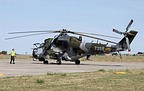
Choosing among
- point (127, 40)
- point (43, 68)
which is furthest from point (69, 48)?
point (43, 68)

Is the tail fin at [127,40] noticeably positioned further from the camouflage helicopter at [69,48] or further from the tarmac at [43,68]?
the tarmac at [43,68]

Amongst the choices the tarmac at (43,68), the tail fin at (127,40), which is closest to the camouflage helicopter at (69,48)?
the tail fin at (127,40)

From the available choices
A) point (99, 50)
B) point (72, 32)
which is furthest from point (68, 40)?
point (99, 50)

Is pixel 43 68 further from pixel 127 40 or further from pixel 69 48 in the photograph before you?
pixel 127 40

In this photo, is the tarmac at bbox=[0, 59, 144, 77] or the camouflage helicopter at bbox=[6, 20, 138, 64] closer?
the tarmac at bbox=[0, 59, 144, 77]

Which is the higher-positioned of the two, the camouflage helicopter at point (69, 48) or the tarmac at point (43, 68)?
the camouflage helicopter at point (69, 48)

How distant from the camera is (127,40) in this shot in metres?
41.4

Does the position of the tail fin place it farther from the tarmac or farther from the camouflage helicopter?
the tarmac

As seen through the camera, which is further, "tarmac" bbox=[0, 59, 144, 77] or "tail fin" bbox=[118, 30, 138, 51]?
"tail fin" bbox=[118, 30, 138, 51]

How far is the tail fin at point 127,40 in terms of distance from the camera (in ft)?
135

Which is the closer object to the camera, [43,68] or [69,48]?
[43,68]

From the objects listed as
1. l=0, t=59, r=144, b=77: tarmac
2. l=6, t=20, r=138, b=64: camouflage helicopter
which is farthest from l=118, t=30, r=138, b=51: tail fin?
l=0, t=59, r=144, b=77: tarmac

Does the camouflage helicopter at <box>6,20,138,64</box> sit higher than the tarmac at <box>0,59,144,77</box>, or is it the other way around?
the camouflage helicopter at <box>6,20,138,64</box>

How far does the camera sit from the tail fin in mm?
41200
